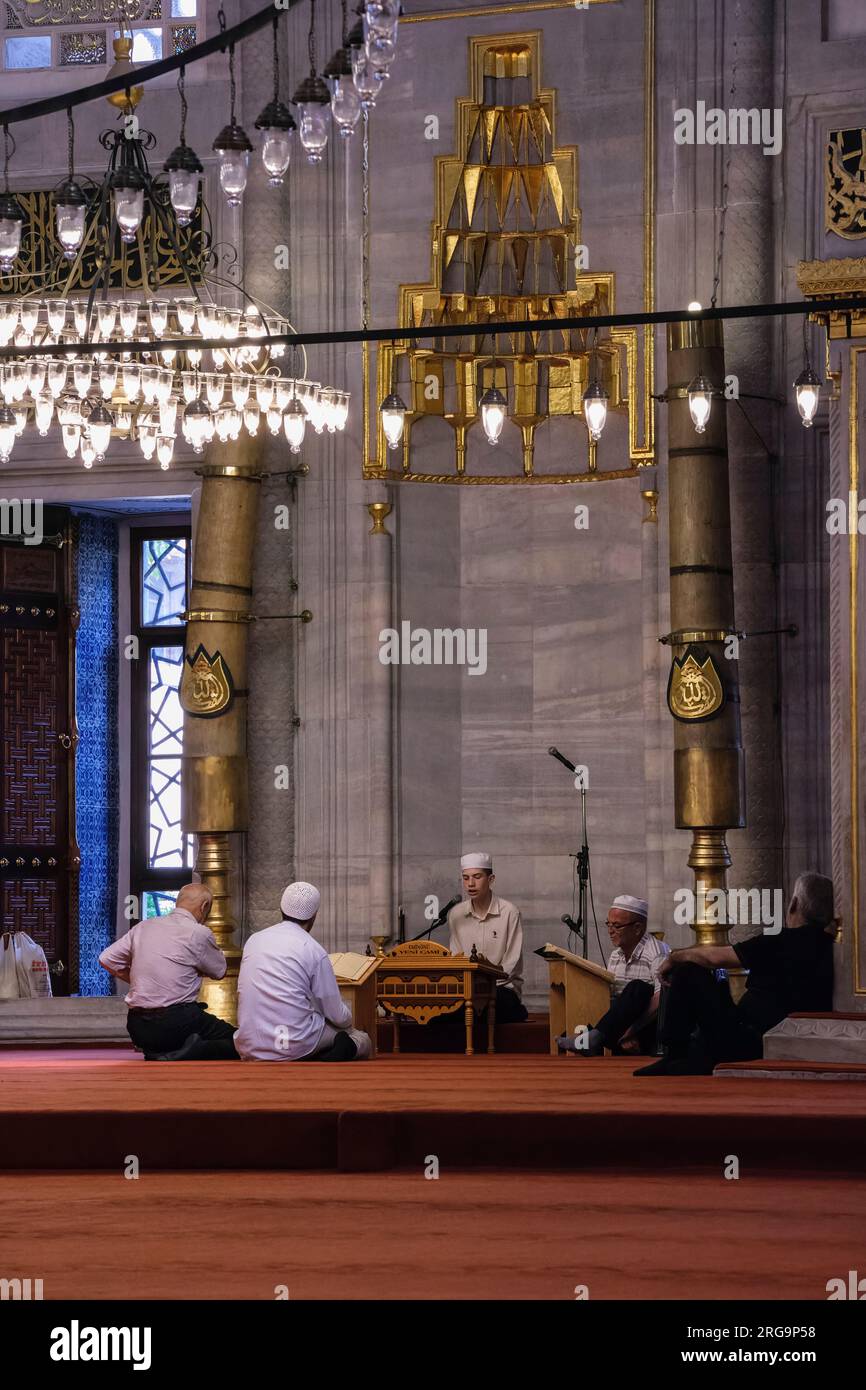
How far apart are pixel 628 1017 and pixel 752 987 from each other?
0.88m

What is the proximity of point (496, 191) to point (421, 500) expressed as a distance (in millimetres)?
1666

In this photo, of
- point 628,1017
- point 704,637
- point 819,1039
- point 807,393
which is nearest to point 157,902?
point 704,637

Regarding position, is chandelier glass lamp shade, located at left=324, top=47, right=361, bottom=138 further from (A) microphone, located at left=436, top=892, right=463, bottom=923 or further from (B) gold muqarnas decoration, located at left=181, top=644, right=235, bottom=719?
(A) microphone, located at left=436, top=892, right=463, bottom=923

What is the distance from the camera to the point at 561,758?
33.5 feet

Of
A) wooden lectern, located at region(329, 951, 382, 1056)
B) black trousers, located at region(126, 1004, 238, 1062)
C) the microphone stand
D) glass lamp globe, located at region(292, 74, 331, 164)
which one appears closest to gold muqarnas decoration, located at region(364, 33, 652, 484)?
the microphone stand

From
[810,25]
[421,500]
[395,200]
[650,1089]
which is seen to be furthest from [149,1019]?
[810,25]

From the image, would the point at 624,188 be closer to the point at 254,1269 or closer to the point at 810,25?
the point at 810,25

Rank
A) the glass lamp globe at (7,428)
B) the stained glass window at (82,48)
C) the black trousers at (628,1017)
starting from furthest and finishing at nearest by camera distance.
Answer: the stained glass window at (82,48) < the glass lamp globe at (7,428) < the black trousers at (628,1017)

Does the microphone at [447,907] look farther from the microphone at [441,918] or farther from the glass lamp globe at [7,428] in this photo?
the glass lamp globe at [7,428]

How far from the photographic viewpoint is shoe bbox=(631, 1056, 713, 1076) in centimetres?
682

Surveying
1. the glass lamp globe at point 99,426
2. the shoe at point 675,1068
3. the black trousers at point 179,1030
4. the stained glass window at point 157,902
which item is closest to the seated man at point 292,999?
the black trousers at point 179,1030

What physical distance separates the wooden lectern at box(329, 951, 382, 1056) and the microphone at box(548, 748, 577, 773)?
1.57 meters

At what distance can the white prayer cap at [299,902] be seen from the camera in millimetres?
7434

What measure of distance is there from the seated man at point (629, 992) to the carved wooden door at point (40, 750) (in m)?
3.75
